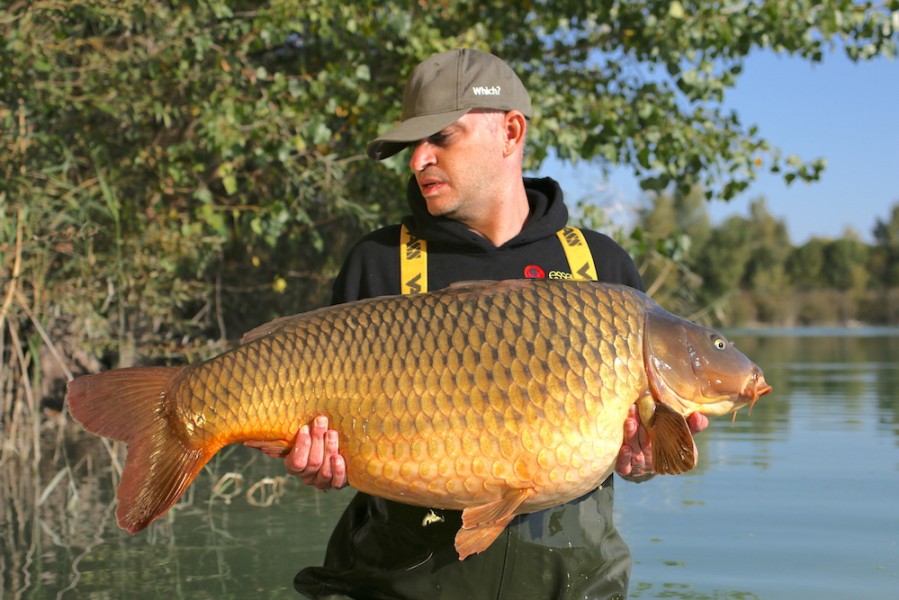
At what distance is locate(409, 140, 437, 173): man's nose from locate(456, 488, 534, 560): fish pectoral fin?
70 centimetres

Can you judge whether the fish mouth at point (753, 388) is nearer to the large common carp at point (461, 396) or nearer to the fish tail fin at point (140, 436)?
the large common carp at point (461, 396)

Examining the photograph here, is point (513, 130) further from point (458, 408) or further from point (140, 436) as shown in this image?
point (140, 436)

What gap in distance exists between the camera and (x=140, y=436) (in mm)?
2051

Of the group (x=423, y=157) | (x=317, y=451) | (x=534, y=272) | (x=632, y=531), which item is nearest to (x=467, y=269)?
(x=534, y=272)

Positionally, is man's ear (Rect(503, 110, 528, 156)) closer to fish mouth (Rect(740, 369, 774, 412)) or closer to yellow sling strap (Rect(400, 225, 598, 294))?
yellow sling strap (Rect(400, 225, 598, 294))

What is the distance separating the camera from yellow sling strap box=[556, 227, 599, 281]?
2291 millimetres

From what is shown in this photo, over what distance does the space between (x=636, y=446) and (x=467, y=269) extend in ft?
1.79

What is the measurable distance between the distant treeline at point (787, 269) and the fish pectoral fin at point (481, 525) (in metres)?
37.4

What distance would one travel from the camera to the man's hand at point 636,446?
1.94 m

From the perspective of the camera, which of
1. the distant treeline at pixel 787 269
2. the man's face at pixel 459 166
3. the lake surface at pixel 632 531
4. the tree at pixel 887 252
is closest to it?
the man's face at pixel 459 166

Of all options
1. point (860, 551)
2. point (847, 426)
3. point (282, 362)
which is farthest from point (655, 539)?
point (847, 426)

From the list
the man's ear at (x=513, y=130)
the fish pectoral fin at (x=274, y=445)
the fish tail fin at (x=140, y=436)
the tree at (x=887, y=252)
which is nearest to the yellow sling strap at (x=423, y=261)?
the man's ear at (x=513, y=130)

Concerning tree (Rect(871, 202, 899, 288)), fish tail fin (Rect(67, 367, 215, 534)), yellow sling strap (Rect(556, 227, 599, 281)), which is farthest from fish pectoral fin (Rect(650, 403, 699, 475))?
tree (Rect(871, 202, 899, 288))

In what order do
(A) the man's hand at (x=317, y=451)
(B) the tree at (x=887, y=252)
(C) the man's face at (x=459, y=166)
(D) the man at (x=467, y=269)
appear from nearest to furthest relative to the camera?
(A) the man's hand at (x=317, y=451) < (D) the man at (x=467, y=269) < (C) the man's face at (x=459, y=166) < (B) the tree at (x=887, y=252)
